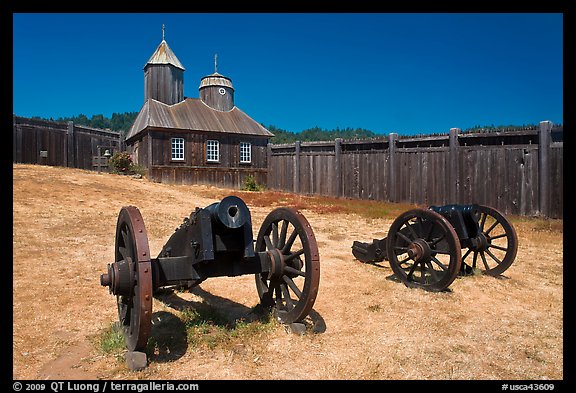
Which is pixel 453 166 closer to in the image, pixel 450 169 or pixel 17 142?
pixel 450 169

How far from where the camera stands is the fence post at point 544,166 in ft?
35.3

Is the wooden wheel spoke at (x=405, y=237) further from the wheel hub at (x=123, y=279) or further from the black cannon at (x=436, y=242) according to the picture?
the wheel hub at (x=123, y=279)

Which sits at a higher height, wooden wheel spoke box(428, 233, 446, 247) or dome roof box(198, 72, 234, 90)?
dome roof box(198, 72, 234, 90)

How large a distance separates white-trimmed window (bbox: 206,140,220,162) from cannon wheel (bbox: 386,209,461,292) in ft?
57.9

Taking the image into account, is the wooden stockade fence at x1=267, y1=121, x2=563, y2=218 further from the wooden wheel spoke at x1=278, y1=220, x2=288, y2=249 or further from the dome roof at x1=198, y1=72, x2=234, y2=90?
the wooden wheel spoke at x1=278, y1=220, x2=288, y2=249

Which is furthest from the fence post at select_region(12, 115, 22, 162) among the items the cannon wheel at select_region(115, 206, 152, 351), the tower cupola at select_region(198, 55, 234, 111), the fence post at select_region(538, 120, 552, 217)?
the fence post at select_region(538, 120, 552, 217)

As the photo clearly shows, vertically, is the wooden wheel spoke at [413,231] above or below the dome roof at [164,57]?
below

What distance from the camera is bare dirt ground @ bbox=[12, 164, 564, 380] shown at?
336cm

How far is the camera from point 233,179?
23.3 meters

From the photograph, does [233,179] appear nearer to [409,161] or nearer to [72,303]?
[409,161]

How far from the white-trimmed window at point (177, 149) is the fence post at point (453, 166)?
14.1 metres

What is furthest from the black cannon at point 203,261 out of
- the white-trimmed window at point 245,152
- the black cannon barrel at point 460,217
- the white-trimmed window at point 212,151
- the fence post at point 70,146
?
the fence post at point 70,146

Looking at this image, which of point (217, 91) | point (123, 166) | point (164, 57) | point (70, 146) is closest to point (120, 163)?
point (123, 166)

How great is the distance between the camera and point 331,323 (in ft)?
14.8
